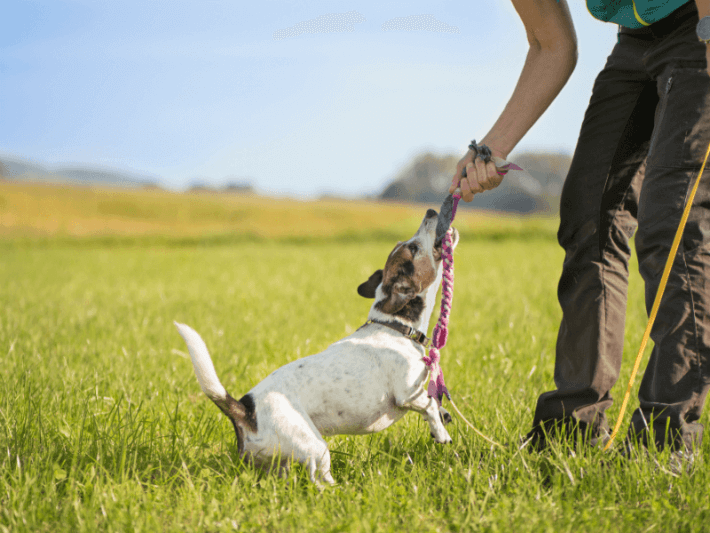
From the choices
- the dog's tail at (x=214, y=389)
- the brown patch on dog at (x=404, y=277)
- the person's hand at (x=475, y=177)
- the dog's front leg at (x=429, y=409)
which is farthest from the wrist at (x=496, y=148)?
the dog's tail at (x=214, y=389)

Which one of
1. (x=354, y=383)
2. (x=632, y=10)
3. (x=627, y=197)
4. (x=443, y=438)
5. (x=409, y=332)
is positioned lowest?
(x=443, y=438)

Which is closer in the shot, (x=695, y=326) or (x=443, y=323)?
(x=695, y=326)

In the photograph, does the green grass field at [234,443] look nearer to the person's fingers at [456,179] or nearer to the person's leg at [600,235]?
the person's leg at [600,235]

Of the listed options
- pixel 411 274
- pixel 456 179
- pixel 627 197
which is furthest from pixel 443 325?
pixel 627 197

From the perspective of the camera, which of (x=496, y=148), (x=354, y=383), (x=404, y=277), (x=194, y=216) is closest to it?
(x=354, y=383)

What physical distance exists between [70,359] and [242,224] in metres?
31.2

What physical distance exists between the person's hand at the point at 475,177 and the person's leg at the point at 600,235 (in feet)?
2.10

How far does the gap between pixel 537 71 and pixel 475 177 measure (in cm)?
74

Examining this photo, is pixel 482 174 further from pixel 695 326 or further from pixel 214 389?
pixel 214 389

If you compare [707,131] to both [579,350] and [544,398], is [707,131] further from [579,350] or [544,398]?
[544,398]

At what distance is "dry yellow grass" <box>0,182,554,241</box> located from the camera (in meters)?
28.3

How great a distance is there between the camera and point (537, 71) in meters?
2.80

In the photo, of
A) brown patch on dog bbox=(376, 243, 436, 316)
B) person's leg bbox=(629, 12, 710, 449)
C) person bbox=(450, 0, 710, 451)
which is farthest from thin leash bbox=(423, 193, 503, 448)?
person's leg bbox=(629, 12, 710, 449)

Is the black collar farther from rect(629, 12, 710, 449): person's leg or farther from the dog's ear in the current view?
rect(629, 12, 710, 449): person's leg
